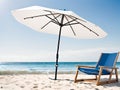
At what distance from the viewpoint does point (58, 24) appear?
6422mm

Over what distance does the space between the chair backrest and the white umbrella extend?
75 centimetres

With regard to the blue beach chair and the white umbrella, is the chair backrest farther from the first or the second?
the white umbrella

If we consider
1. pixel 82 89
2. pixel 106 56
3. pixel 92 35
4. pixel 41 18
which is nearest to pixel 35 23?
pixel 41 18

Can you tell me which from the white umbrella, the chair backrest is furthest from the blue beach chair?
the white umbrella

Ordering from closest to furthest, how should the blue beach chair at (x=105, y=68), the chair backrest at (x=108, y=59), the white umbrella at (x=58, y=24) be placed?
the blue beach chair at (x=105, y=68) < the chair backrest at (x=108, y=59) < the white umbrella at (x=58, y=24)

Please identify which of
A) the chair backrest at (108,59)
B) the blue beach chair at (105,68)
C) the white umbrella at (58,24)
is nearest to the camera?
the blue beach chair at (105,68)

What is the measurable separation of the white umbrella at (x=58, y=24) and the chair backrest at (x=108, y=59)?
0.75 metres

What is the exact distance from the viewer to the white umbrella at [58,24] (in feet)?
20.2

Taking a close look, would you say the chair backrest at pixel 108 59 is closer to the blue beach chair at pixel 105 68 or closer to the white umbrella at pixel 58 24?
the blue beach chair at pixel 105 68

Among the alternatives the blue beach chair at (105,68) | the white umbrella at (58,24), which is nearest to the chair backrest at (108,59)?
the blue beach chair at (105,68)

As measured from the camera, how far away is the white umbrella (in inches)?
242

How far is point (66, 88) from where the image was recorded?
201 inches

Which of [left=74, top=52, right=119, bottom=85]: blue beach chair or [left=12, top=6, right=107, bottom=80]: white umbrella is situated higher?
[left=12, top=6, right=107, bottom=80]: white umbrella

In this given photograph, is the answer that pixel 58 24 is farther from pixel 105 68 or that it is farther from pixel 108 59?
pixel 105 68
